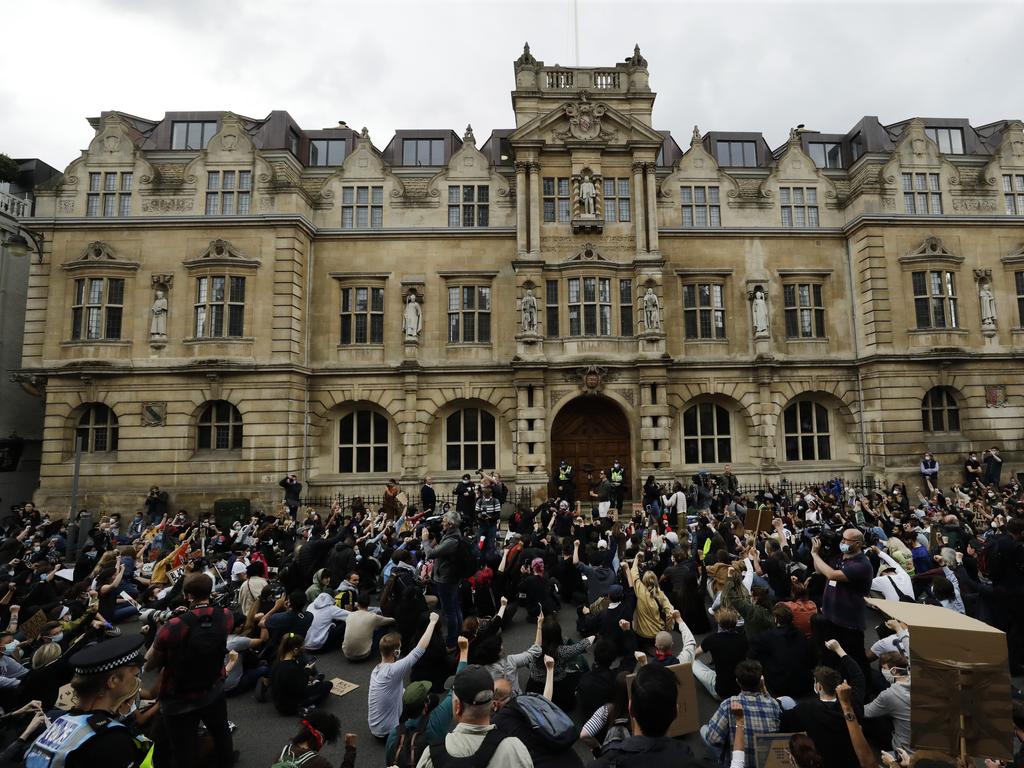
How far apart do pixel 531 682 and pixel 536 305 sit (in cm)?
1790

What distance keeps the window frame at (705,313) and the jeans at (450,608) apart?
60.6ft

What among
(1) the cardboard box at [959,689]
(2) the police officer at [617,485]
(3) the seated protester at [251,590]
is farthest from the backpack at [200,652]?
(2) the police officer at [617,485]

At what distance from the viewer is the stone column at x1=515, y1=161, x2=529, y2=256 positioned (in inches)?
929

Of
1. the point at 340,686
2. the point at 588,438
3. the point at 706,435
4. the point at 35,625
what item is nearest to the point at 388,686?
the point at 340,686

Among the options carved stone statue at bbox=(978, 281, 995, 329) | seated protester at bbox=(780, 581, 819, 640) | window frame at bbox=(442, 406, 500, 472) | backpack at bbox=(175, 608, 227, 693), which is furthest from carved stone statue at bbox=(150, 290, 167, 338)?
carved stone statue at bbox=(978, 281, 995, 329)

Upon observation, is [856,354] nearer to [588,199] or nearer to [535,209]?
[588,199]

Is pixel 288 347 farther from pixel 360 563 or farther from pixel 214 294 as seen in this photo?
pixel 360 563

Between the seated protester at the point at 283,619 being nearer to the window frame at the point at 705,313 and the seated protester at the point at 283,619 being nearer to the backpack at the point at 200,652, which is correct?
the backpack at the point at 200,652

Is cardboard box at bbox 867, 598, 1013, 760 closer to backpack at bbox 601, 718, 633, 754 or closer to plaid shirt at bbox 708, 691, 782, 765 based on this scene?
plaid shirt at bbox 708, 691, 782, 765

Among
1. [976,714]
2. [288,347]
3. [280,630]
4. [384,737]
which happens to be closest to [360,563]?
[280,630]

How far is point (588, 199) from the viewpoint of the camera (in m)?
23.8

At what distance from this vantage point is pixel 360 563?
12.1m

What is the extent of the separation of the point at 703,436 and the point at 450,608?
18.2 metres

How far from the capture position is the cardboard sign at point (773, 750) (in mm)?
4320
